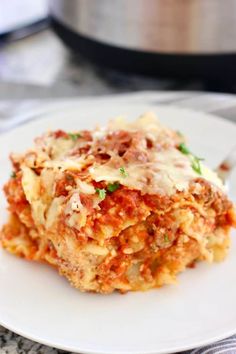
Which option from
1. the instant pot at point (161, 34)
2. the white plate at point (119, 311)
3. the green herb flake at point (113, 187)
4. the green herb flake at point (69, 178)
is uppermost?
the green herb flake at point (113, 187)

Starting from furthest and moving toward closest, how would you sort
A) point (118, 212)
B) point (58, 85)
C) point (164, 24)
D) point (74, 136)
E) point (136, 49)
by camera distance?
point (58, 85) → point (136, 49) → point (164, 24) → point (74, 136) → point (118, 212)

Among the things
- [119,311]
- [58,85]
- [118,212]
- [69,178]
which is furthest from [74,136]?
[58,85]

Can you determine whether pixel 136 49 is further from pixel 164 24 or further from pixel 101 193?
pixel 101 193

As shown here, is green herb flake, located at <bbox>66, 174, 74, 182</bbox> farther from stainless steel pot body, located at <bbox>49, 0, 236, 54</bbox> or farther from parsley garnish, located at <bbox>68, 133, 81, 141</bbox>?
stainless steel pot body, located at <bbox>49, 0, 236, 54</bbox>

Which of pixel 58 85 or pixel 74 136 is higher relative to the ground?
pixel 74 136

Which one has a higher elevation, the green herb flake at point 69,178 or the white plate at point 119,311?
the green herb flake at point 69,178

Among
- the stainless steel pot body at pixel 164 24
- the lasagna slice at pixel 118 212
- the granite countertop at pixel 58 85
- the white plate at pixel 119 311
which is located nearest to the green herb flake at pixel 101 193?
the lasagna slice at pixel 118 212

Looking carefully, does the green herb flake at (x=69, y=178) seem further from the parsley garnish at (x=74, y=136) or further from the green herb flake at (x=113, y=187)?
the parsley garnish at (x=74, y=136)

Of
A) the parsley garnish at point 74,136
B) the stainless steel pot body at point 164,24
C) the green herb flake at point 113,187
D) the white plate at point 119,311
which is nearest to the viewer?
the white plate at point 119,311
